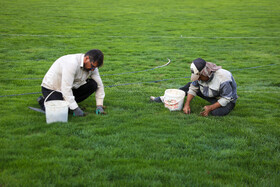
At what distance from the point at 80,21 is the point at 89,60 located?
16796 millimetres

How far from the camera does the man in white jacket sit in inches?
201

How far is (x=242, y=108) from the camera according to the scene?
641cm

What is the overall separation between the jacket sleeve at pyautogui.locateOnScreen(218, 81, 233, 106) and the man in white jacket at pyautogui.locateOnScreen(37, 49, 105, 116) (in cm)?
221

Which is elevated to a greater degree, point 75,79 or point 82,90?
point 75,79

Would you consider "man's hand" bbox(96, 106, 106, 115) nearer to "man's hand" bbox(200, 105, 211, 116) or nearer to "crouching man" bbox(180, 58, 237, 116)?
"crouching man" bbox(180, 58, 237, 116)

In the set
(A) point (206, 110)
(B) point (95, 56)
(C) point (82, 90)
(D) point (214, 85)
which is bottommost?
(A) point (206, 110)

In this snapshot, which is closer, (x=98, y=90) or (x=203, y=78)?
(x=203, y=78)

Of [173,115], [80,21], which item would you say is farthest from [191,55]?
[80,21]

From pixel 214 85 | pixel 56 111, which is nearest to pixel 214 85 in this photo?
pixel 214 85

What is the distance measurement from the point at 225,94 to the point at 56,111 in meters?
3.00

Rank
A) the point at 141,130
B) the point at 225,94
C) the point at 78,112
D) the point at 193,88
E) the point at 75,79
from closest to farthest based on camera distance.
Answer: the point at 141,130, the point at 78,112, the point at 75,79, the point at 225,94, the point at 193,88

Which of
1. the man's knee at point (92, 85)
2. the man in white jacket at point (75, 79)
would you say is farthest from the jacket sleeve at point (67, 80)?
the man's knee at point (92, 85)

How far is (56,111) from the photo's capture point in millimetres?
4902

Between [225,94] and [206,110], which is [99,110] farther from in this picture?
[225,94]
